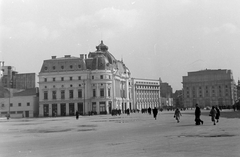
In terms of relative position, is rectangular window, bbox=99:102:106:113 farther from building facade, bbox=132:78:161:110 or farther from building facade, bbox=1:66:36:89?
building facade, bbox=132:78:161:110

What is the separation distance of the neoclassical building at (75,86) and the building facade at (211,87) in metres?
94.0

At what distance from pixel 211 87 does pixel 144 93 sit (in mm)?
39640

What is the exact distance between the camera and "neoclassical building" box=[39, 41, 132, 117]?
9850cm

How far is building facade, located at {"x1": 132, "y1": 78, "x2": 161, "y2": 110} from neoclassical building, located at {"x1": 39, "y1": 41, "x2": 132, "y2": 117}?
56.6 meters

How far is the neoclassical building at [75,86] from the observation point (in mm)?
98500

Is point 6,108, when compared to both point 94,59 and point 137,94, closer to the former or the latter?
point 94,59

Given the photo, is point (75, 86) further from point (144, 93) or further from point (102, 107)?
point (144, 93)

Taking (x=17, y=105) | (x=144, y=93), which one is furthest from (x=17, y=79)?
(x=144, y=93)

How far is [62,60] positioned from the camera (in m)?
102

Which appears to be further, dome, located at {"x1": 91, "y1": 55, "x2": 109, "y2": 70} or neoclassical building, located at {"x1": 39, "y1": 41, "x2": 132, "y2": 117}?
dome, located at {"x1": 91, "y1": 55, "x2": 109, "y2": 70}

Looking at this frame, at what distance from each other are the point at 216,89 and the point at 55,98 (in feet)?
355

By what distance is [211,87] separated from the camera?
18288cm

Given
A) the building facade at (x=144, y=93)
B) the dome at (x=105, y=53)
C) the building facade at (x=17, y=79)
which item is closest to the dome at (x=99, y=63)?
the dome at (x=105, y=53)

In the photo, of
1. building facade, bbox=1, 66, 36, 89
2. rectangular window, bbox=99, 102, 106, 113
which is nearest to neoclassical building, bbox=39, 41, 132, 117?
rectangular window, bbox=99, 102, 106, 113
